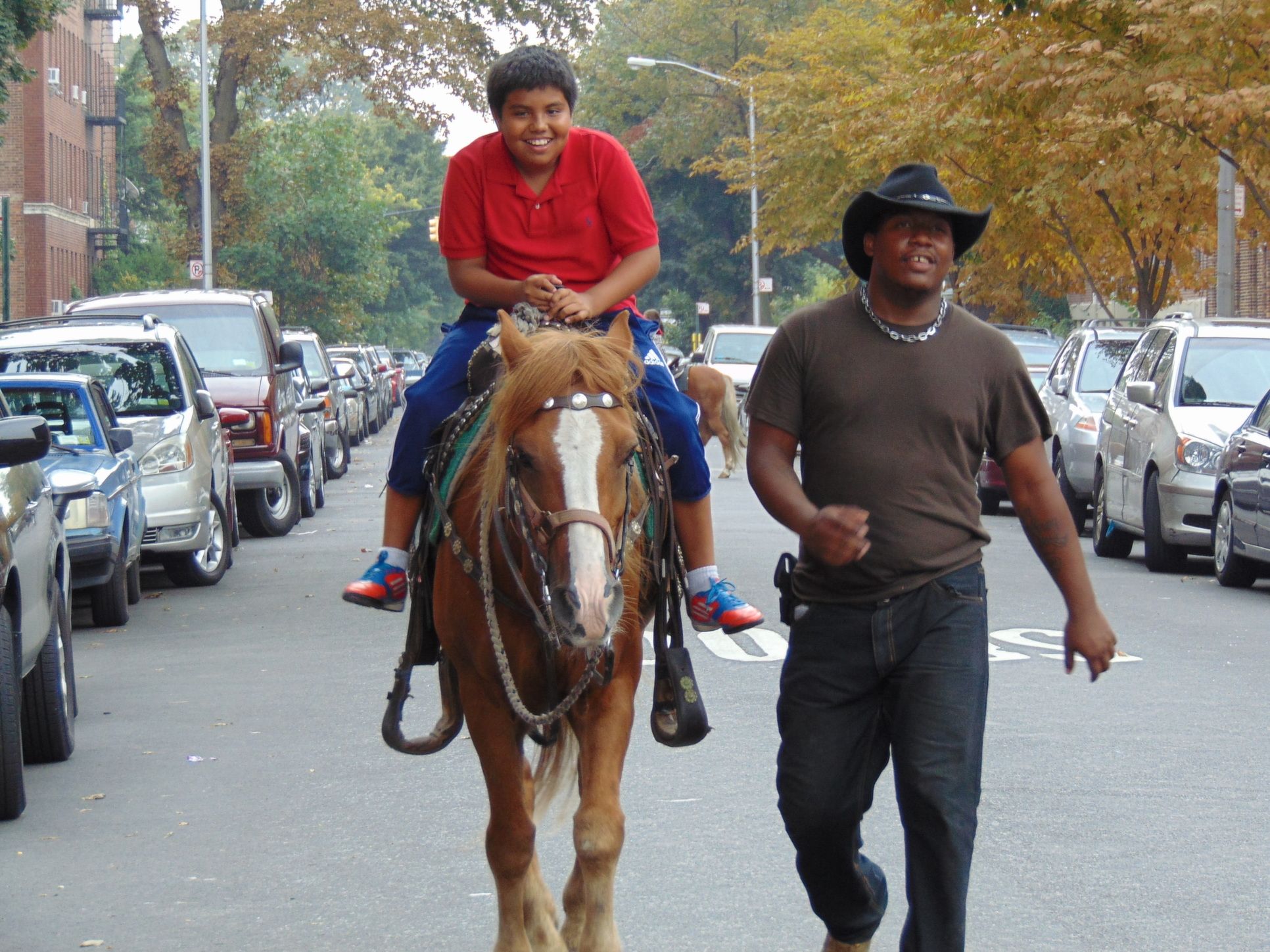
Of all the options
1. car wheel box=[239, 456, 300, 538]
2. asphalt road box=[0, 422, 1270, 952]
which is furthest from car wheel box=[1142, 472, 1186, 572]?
car wheel box=[239, 456, 300, 538]

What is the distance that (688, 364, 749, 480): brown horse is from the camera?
997 inches

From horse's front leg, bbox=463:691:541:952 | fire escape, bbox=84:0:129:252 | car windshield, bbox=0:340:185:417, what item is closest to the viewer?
horse's front leg, bbox=463:691:541:952

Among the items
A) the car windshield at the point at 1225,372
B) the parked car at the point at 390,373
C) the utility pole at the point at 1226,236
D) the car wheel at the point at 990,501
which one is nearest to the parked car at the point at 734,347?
the utility pole at the point at 1226,236

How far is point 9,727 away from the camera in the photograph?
7.27 metres

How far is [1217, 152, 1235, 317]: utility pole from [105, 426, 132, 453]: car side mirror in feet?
49.7

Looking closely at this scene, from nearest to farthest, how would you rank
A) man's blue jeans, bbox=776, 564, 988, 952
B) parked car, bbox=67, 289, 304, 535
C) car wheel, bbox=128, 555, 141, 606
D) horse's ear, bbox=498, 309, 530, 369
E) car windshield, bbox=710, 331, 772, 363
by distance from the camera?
man's blue jeans, bbox=776, 564, 988, 952 < horse's ear, bbox=498, 309, 530, 369 < car wheel, bbox=128, 555, 141, 606 < parked car, bbox=67, 289, 304, 535 < car windshield, bbox=710, 331, 772, 363

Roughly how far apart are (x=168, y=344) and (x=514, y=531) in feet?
36.6

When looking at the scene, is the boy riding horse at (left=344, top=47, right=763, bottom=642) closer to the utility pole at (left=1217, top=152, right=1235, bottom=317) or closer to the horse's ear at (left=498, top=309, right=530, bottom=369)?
the horse's ear at (left=498, top=309, right=530, bottom=369)

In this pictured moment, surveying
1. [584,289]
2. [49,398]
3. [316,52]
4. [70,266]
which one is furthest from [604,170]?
[70,266]

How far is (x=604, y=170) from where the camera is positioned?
607 cm

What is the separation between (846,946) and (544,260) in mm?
2291

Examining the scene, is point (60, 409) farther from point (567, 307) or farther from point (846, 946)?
point (846, 946)

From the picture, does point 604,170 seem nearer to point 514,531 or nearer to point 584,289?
point 584,289

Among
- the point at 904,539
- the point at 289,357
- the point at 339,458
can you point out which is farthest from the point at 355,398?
the point at 904,539
